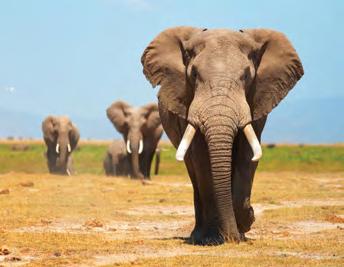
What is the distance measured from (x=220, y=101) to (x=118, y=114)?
23.9 metres

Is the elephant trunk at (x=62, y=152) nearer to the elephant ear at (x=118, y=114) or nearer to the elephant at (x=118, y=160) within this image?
the elephant at (x=118, y=160)

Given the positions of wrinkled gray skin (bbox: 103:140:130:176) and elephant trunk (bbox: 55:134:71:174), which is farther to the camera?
elephant trunk (bbox: 55:134:71:174)

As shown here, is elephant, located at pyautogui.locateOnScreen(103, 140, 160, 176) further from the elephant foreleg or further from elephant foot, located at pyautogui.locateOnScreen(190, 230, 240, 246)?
elephant foot, located at pyautogui.locateOnScreen(190, 230, 240, 246)

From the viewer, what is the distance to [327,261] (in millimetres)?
10555

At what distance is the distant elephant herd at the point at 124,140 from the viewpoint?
33.4 meters

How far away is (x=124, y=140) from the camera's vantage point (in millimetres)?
35438

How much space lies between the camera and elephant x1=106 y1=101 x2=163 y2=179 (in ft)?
108

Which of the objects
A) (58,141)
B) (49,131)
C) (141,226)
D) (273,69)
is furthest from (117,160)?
(273,69)

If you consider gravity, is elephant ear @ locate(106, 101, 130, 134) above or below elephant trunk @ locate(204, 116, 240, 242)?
above

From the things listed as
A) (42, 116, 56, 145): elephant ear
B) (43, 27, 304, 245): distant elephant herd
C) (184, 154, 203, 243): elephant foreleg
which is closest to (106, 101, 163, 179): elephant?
(42, 116, 56, 145): elephant ear

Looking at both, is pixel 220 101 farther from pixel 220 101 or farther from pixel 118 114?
pixel 118 114

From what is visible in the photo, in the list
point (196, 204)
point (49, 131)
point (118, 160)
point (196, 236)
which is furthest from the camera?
point (49, 131)

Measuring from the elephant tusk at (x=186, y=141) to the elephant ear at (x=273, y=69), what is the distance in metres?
1.34

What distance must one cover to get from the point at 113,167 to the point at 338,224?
21620mm
